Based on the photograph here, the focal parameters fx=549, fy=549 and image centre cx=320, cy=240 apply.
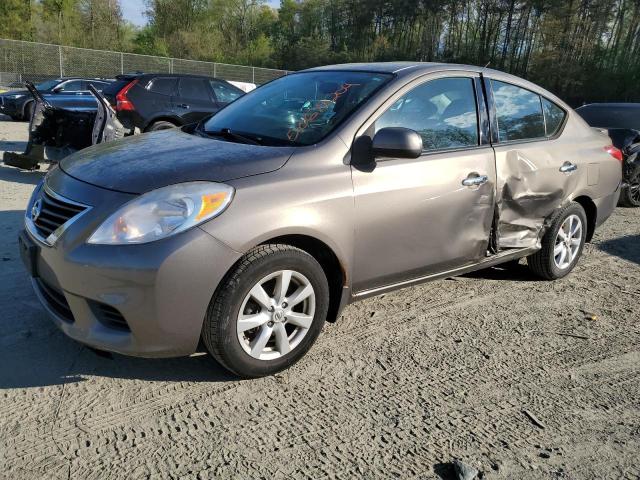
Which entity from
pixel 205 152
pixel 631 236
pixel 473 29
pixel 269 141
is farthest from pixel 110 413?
pixel 473 29

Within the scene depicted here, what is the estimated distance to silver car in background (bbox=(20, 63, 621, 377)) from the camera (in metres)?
2.55

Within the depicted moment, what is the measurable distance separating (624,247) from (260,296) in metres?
4.65

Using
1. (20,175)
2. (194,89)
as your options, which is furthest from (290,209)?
(194,89)

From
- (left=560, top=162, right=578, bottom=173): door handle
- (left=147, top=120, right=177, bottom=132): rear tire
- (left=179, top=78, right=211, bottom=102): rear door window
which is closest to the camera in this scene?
(left=560, top=162, right=578, bottom=173): door handle

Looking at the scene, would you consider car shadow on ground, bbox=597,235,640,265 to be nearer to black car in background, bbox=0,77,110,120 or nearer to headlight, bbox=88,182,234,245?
headlight, bbox=88,182,234,245

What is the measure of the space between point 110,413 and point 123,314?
491mm

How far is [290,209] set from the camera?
2.80 meters

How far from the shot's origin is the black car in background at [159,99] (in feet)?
31.1

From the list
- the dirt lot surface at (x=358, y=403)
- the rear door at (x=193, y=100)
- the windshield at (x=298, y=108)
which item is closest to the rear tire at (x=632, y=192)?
the dirt lot surface at (x=358, y=403)

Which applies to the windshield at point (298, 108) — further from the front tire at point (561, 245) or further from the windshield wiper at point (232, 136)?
the front tire at point (561, 245)

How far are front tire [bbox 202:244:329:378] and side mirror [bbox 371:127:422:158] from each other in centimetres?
74

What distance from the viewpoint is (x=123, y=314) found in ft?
8.26

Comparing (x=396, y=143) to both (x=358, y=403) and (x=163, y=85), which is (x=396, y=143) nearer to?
(x=358, y=403)

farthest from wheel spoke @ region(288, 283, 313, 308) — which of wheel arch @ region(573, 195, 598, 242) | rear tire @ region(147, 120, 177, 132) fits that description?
rear tire @ region(147, 120, 177, 132)
